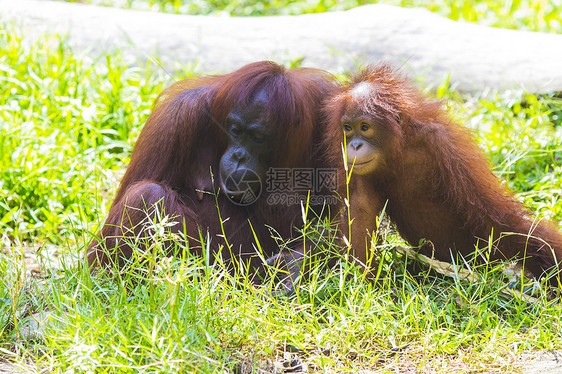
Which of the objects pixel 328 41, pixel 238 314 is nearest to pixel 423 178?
pixel 238 314

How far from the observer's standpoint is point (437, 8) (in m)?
7.48

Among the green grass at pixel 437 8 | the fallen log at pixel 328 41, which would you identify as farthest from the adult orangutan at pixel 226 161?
the green grass at pixel 437 8

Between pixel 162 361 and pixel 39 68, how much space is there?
138 inches

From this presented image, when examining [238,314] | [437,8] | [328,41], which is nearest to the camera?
[238,314]

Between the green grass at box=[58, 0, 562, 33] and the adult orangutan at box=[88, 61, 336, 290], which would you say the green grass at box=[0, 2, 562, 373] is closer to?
the adult orangutan at box=[88, 61, 336, 290]

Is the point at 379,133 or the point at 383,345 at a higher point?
the point at 379,133

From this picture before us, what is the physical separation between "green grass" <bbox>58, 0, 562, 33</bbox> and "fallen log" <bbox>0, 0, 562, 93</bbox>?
151cm

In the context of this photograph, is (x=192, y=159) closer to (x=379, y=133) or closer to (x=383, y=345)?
(x=379, y=133)

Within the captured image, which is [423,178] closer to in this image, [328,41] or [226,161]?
[226,161]

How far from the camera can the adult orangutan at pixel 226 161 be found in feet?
10.2

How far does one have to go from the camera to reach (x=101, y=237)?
315 centimetres

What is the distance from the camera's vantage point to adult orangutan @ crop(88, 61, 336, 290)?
3.12m

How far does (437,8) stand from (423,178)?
16.1 feet

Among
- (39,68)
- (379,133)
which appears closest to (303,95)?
(379,133)
